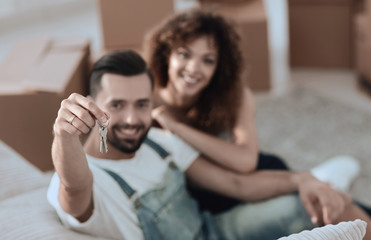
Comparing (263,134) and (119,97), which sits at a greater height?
(119,97)

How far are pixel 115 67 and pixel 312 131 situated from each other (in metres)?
1.47

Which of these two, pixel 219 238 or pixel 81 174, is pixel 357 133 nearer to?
pixel 219 238

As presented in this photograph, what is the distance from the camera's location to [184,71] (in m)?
1.40

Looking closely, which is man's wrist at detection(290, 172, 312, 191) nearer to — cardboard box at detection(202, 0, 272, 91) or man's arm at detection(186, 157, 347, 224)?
man's arm at detection(186, 157, 347, 224)

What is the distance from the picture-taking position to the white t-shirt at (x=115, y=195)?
0.90 metres

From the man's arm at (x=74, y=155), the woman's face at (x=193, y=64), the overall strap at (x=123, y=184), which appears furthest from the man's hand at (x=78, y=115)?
the woman's face at (x=193, y=64)

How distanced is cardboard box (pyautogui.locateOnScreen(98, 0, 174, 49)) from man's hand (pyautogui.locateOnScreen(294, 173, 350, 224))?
1.07 metres

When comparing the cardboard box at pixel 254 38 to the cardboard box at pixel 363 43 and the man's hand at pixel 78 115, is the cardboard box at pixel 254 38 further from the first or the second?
the man's hand at pixel 78 115

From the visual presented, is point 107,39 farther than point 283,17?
No

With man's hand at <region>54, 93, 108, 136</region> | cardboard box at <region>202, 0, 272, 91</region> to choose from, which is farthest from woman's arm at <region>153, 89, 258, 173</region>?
cardboard box at <region>202, 0, 272, 91</region>

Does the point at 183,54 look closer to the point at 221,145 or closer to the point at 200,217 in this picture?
the point at 221,145

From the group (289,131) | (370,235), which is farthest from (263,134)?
(370,235)

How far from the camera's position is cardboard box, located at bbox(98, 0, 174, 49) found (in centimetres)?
203

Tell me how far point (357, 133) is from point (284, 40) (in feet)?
3.28
